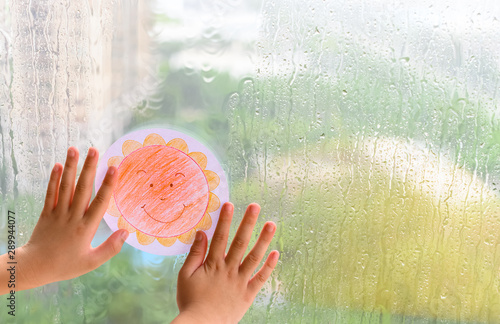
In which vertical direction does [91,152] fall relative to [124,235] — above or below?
above

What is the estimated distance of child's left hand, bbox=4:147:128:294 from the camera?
29.9 inches

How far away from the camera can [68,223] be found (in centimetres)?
76

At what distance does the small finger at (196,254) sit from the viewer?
78 centimetres

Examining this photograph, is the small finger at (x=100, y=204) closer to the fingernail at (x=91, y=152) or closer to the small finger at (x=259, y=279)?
the fingernail at (x=91, y=152)

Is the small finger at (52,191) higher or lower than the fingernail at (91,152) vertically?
lower

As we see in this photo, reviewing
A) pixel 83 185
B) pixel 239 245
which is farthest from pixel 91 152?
pixel 239 245

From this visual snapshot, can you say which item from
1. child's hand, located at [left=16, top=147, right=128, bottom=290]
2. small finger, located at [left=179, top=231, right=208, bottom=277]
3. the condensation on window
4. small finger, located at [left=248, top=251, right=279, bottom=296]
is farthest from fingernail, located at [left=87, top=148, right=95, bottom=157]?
small finger, located at [left=248, top=251, right=279, bottom=296]

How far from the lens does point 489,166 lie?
83 centimetres

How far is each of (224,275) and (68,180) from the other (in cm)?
34

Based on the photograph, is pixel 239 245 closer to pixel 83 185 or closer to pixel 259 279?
pixel 259 279

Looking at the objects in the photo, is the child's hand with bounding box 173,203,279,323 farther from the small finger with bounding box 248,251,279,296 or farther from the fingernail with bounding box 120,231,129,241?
the fingernail with bounding box 120,231,129,241

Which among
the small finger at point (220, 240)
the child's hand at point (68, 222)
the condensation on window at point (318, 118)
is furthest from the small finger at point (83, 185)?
the small finger at point (220, 240)

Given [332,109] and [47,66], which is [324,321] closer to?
[332,109]

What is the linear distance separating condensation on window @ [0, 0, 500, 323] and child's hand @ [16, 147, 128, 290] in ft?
0.32
